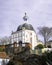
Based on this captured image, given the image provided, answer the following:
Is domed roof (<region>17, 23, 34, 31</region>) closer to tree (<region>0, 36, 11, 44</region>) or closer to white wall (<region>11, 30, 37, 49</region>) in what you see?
white wall (<region>11, 30, 37, 49</region>)

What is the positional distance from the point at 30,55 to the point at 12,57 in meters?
3.38

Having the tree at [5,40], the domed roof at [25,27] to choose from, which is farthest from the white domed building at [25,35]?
the tree at [5,40]

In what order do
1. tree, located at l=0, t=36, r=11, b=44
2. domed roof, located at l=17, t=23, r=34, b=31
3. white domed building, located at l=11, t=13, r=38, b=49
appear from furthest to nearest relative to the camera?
tree, located at l=0, t=36, r=11, b=44 < domed roof, located at l=17, t=23, r=34, b=31 < white domed building, located at l=11, t=13, r=38, b=49

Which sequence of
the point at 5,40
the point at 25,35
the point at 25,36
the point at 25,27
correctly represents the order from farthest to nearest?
the point at 5,40, the point at 25,27, the point at 25,35, the point at 25,36

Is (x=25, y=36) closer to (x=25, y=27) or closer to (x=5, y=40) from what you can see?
(x=25, y=27)

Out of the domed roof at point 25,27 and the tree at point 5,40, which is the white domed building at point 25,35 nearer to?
the domed roof at point 25,27

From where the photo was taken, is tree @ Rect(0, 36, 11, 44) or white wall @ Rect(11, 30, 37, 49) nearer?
white wall @ Rect(11, 30, 37, 49)

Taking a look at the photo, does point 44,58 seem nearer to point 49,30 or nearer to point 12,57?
point 12,57

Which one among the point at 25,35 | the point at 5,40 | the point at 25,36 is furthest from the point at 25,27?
the point at 5,40

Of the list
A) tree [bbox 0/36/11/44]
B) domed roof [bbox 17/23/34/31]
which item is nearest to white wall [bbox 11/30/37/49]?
domed roof [bbox 17/23/34/31]

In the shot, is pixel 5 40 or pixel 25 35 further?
pixel 5 40

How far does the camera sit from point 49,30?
7819cm

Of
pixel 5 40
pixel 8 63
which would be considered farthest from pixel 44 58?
pixel 5 40

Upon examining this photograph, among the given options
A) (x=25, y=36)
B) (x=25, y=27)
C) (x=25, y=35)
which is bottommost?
(x=25, y=36)
